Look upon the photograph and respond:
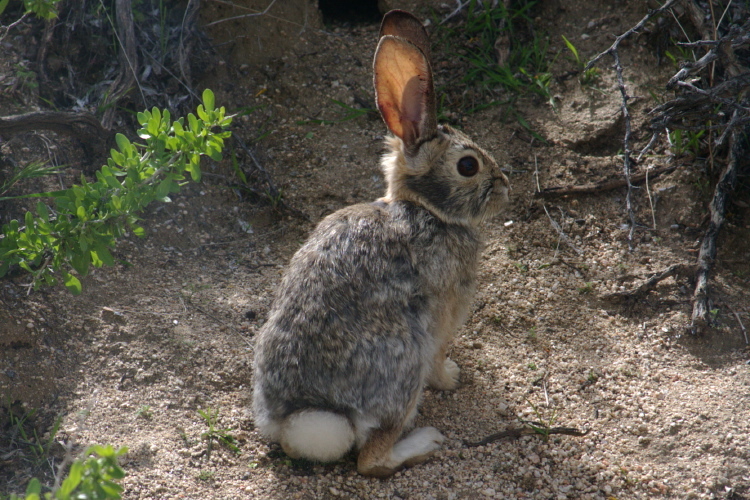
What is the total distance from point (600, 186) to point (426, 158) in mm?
1802

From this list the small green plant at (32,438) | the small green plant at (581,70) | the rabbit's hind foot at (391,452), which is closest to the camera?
the small green plant at (32,438)

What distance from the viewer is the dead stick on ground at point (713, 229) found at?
4152 millimetres

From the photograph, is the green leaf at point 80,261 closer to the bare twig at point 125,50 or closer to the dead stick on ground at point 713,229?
the bare twig at point 125,50

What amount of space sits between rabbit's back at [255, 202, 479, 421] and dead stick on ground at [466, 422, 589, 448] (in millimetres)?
618

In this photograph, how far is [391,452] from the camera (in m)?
3.53

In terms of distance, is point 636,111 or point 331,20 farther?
point 331,20

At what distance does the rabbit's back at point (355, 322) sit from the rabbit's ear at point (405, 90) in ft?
1.80

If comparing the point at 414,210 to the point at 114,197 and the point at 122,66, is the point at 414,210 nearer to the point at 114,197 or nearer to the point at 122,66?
the point at 114,197

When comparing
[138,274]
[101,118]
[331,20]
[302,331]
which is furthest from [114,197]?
[331,20]

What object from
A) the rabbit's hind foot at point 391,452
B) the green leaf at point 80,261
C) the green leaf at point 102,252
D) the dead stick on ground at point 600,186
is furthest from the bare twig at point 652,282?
Result: the green leaf at point 80,261

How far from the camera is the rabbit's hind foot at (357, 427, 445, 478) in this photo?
3.45 meters

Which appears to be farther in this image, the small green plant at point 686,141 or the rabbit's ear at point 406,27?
the small green plant at point 686,141

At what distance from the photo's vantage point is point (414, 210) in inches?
153

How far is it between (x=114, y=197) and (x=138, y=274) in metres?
1.43
